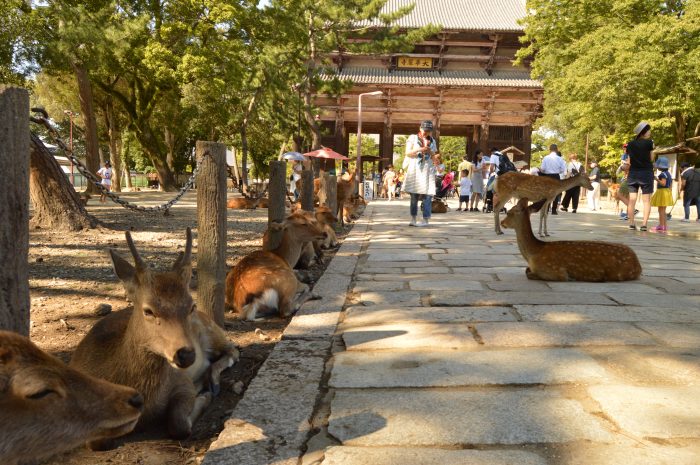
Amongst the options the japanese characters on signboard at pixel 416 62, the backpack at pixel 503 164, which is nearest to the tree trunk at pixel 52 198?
the backpack at pixel 503 164

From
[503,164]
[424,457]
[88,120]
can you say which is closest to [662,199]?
[503,164]

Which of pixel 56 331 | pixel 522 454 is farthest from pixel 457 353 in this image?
pixel 56 331

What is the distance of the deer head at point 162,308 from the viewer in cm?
226

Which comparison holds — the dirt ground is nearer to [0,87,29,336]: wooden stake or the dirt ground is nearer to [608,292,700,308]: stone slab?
[0,87,29,336]: wooden stake

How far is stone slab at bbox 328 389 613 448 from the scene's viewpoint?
2164mm

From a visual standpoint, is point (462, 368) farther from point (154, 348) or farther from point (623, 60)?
point (623, 60)

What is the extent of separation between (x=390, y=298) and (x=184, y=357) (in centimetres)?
261

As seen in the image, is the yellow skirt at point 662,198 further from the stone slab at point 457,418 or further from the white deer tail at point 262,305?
the stone slab at point 457,418

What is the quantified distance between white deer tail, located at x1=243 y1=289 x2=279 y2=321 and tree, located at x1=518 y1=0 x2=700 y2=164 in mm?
21018

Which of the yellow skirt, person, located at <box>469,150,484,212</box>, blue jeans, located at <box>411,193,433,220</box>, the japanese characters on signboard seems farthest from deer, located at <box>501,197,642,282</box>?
the japanese characters on signboard

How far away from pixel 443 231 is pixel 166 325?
27.1ft

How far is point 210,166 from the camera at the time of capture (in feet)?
11.7

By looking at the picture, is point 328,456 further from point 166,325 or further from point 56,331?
point 56,331

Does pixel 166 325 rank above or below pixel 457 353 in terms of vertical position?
above
